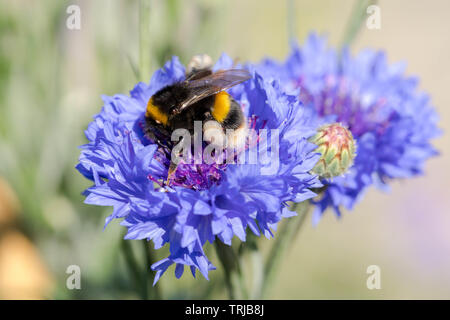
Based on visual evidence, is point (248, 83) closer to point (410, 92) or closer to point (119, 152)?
point (119, 152)

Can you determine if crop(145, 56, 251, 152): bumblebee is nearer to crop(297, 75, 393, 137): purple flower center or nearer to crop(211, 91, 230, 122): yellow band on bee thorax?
crop(211, 91, 230, 122): yellow band on bee thorax

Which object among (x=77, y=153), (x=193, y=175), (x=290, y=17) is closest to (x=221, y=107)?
(x=193, y=175)

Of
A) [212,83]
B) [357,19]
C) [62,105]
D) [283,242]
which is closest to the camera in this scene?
[212,83]

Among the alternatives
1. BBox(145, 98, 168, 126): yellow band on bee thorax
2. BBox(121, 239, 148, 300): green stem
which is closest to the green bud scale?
BBox(145, 98, 168, 126): yellow band on bee thorax

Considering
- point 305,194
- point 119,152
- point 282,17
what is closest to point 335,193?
point 305,194

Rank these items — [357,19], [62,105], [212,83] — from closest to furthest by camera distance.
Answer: [212,83], [357,19], [62,105]

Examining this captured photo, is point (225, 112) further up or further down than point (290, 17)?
further down

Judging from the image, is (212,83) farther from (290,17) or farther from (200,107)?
(290,17)
